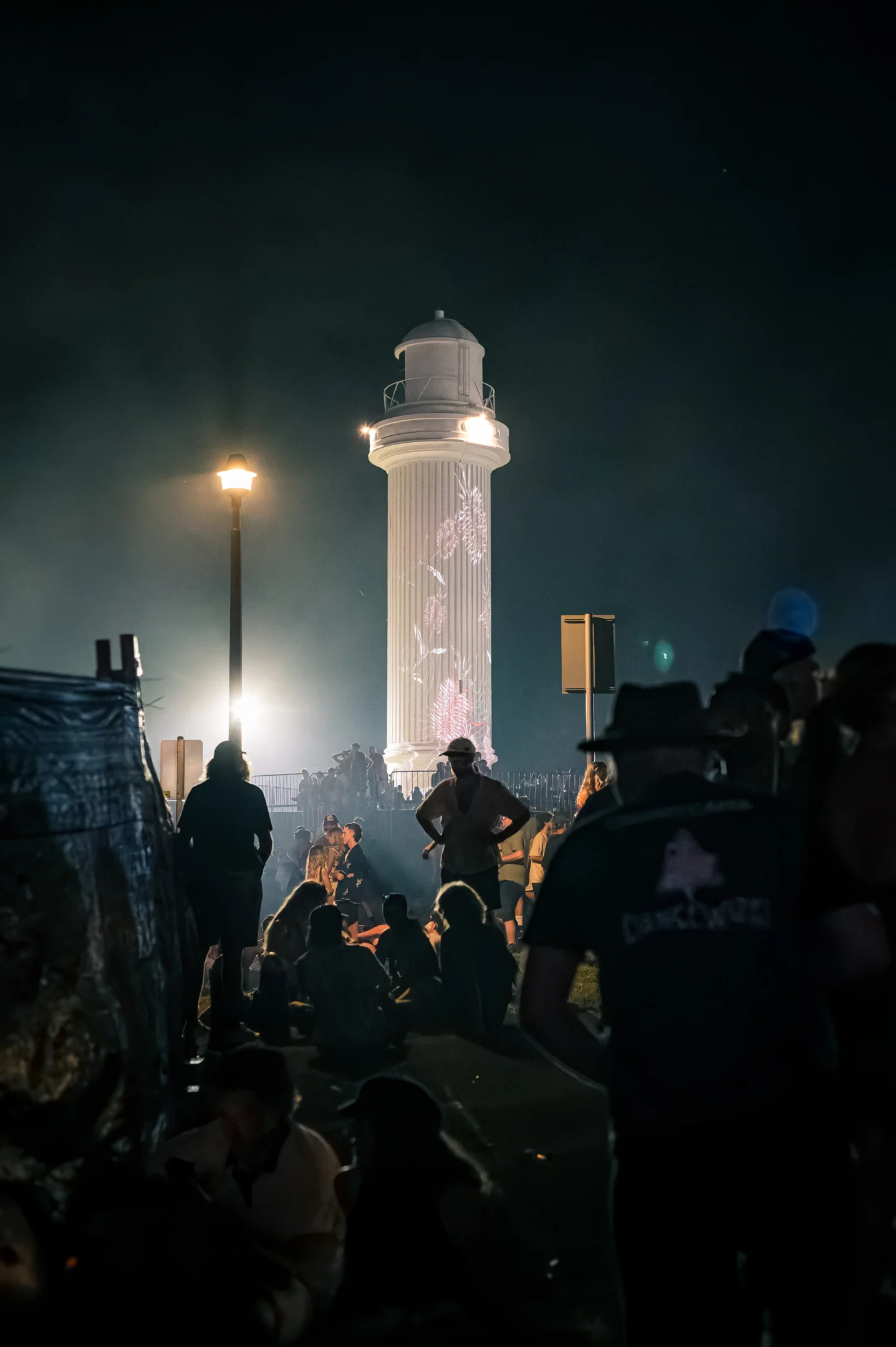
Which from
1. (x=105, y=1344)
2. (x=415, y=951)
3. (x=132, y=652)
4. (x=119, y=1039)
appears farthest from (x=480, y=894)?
(x=105, y=1344)

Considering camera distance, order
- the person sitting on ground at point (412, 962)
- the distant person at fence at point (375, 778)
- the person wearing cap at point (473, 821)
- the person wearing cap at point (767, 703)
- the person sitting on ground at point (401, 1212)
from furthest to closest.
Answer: the distant person at fence at point (375, 778) → the person wearing cap at point (473, 821) → the person sitting on ground at point (412, 962) → the person wearing cap at point (767, 703) → the person sitting on ground at point (401, 1212)

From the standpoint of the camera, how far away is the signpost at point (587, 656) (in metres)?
11.9

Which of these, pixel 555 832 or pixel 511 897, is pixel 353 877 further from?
pixel 555 832

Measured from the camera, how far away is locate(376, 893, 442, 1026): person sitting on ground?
8.55 meters

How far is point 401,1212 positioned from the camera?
3.93m

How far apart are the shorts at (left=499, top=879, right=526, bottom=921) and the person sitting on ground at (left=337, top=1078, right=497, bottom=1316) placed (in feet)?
29.8

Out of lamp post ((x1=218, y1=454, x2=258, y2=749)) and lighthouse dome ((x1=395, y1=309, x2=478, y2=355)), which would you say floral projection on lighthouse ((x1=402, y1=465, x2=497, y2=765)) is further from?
lamp post ((x1=218, y1=454, x2=258, y2=749))

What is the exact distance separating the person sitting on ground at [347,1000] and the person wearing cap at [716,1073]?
5.17 metres

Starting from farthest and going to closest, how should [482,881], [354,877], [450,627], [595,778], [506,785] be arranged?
[450,627]
[506,785]
[354,877]
[595,778]
[482,881]

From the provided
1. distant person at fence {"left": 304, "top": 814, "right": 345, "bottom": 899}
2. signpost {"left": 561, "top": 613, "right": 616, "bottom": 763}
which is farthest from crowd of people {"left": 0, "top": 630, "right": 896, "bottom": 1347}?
distant person at fence {"left": 304, "top": 814, "right": 345, "bottom": 899}

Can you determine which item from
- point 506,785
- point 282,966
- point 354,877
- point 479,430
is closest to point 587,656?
point 354,877

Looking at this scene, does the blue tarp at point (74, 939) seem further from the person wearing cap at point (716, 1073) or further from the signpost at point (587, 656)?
the signpost at point (587, 656)

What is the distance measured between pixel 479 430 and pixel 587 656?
23324mm

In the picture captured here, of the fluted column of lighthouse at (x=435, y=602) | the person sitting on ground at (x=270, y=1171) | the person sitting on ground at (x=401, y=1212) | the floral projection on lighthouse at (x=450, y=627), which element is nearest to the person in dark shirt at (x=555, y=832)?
the person sitting on ground at (x=401, y=1212)
